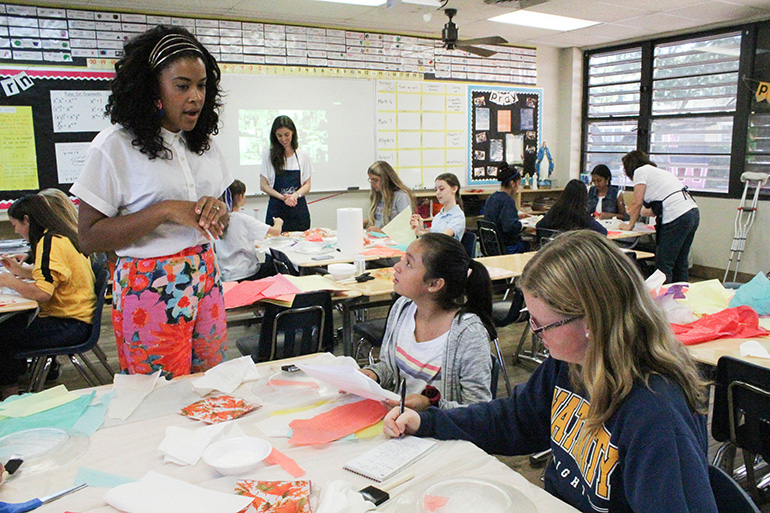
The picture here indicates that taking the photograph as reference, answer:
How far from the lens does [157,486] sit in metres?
1.12

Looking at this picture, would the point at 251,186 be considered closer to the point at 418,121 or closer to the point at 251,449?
the point at 418,121

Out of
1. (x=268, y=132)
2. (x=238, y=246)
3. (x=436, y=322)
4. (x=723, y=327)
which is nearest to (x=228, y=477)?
(x=436, y=322)

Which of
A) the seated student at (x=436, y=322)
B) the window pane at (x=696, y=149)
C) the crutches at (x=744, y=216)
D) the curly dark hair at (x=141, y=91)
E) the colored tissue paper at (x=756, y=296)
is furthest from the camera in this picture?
the window pane at (x=696, y=149)

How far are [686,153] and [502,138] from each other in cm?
222

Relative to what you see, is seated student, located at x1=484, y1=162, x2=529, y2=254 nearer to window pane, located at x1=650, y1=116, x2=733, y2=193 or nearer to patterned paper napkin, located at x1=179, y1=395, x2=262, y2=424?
window pane, located at x1=650, y1=116, x2=733, y2=193

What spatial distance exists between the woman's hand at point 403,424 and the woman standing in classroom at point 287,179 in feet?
13.2

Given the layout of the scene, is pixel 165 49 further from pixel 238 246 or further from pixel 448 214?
pixel 448 214

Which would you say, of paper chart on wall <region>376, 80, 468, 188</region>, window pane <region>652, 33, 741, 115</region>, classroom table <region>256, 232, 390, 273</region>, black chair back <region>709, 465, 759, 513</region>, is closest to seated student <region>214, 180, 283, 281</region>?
classroom table <region>256, 232, 390, 273</region>

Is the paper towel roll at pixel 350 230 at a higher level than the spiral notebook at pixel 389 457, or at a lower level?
higher

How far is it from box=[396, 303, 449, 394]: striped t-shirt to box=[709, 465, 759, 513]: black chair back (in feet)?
2.88

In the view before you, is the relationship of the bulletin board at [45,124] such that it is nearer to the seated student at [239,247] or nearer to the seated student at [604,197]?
the seated student at [239,247]

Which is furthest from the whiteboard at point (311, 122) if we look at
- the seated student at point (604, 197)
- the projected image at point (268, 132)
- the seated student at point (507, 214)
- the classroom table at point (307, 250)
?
the seated student at point (604, 197)

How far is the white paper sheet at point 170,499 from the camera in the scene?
104 cm

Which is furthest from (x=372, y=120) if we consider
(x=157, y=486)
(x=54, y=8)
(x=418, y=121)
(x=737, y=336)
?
(x=157, y=486)
